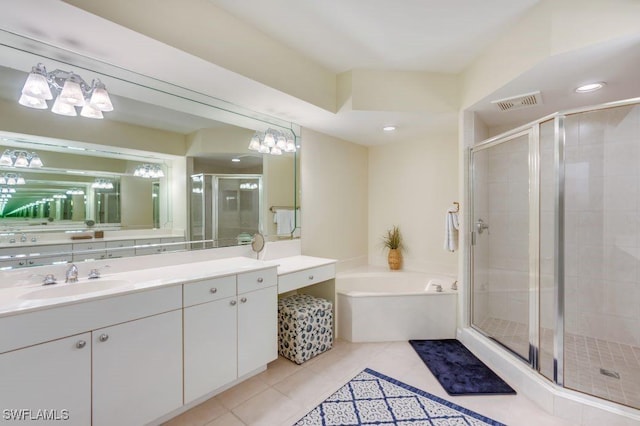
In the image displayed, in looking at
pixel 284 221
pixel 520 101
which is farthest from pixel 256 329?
pixel 520 101

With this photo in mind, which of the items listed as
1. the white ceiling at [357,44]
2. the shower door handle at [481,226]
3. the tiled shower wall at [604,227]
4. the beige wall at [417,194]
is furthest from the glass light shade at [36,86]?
the tiled shower wall at [604,227]

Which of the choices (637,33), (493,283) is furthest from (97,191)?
(493,283)

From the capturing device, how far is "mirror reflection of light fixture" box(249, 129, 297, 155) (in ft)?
9.13

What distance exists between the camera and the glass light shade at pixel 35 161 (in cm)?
166

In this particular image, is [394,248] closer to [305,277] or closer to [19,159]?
[305,277]

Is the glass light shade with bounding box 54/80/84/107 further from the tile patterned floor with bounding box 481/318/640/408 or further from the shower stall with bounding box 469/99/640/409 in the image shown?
the tile patterned floor with bounding box 481/318/640/408

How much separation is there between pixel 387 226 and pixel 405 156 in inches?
38.1

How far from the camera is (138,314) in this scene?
1503 millimetres

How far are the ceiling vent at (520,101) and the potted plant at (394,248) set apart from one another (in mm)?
1870

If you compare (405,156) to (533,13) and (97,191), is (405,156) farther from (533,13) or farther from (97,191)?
(97,191)

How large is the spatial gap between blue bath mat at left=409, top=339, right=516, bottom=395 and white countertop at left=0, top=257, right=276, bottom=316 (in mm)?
1549

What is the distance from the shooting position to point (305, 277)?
8.21 ft

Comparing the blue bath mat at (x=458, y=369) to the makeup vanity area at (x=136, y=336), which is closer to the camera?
the makeup vanity area at (x=136, y=336)

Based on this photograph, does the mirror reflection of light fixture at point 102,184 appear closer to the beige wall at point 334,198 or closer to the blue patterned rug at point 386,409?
the beige wall at point 334,198
